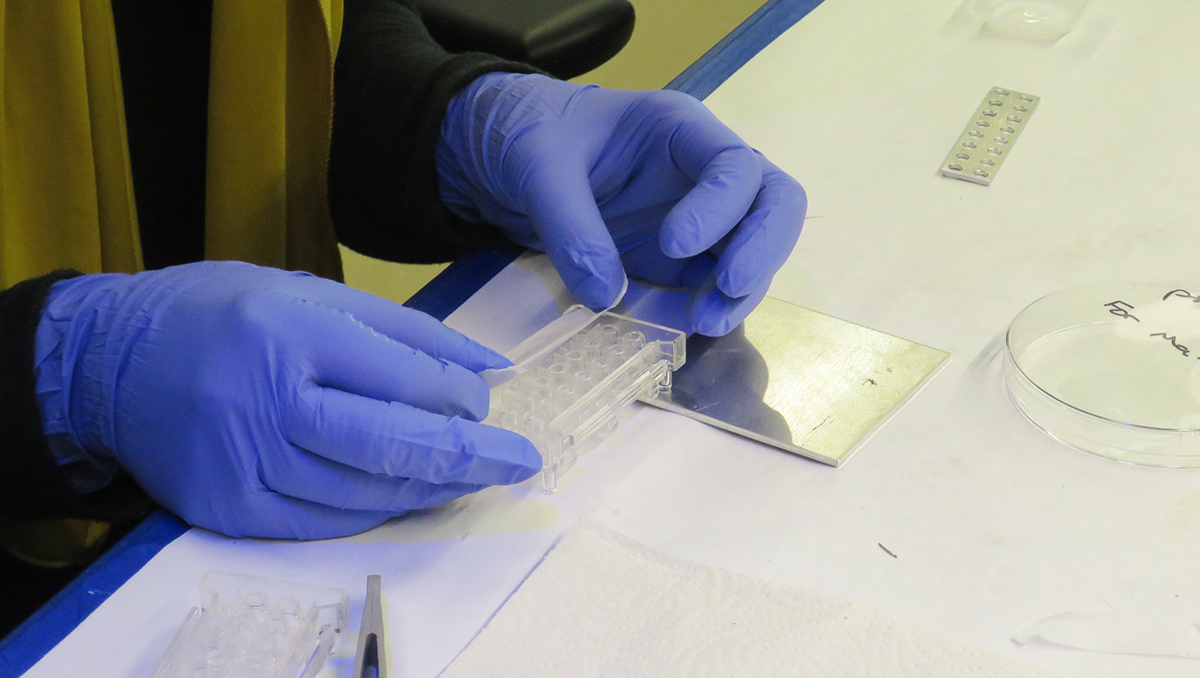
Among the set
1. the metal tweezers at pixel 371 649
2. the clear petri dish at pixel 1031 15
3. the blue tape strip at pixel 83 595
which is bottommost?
the blue tape strip at pixel 83 595

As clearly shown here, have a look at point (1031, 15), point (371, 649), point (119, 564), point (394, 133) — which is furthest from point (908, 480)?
point (1031, 15)

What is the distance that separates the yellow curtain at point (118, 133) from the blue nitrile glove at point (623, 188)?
185mm

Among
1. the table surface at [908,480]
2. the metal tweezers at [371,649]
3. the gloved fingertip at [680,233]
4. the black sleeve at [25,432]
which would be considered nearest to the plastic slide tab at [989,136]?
the table surface at [908,480]

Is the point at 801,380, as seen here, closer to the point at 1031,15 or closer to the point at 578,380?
the point at 578,380

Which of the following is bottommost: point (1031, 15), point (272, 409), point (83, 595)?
point (83, 595)

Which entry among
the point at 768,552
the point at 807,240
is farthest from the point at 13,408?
the point at 807,240

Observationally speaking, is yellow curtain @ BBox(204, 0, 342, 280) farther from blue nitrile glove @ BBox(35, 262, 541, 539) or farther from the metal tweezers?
the metal tweezers

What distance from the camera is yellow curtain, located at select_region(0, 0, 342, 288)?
88 centimetres

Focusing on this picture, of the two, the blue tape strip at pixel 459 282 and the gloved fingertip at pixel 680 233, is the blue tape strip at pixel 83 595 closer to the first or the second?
the blue tape strip at pixel 459 282

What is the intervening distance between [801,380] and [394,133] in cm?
52

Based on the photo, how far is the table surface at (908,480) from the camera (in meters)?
0.58

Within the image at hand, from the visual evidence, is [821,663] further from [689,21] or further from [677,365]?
[689,21]

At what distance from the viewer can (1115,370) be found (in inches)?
29.3

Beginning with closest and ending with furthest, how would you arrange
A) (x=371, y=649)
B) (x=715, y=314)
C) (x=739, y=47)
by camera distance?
1. (x=371, y=649)
2. (x=715, y=314)
3. (x=739, y=47)
